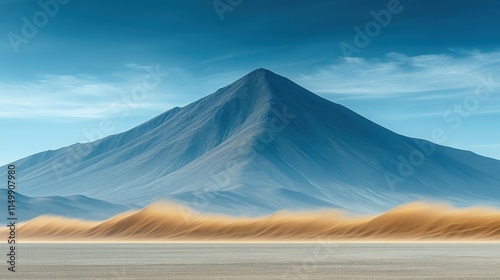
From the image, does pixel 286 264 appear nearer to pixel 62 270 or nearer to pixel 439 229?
pixel 62 270

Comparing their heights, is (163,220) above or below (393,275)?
above

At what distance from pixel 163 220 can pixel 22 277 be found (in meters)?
89.9

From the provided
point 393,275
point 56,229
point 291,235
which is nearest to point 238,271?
point 393,275

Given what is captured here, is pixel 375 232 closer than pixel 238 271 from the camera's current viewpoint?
No

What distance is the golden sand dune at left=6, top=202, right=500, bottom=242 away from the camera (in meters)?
90.0

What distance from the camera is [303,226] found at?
105125 mm

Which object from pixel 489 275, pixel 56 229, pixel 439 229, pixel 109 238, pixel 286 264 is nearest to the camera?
pixel 489 275

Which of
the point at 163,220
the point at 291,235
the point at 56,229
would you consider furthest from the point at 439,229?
the point at 56,229

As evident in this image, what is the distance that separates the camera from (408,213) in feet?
316

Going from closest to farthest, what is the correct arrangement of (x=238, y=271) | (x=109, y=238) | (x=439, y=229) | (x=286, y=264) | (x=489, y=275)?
(x=489, y=275) < (x=238, y=271) < (x=286, y=264) < (x=439, y=229) < (x=109, y=238)

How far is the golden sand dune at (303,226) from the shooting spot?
90.0 meters

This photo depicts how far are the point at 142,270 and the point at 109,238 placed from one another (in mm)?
84224

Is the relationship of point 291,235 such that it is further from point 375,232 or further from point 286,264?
point 286,264

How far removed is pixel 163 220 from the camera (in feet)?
386
